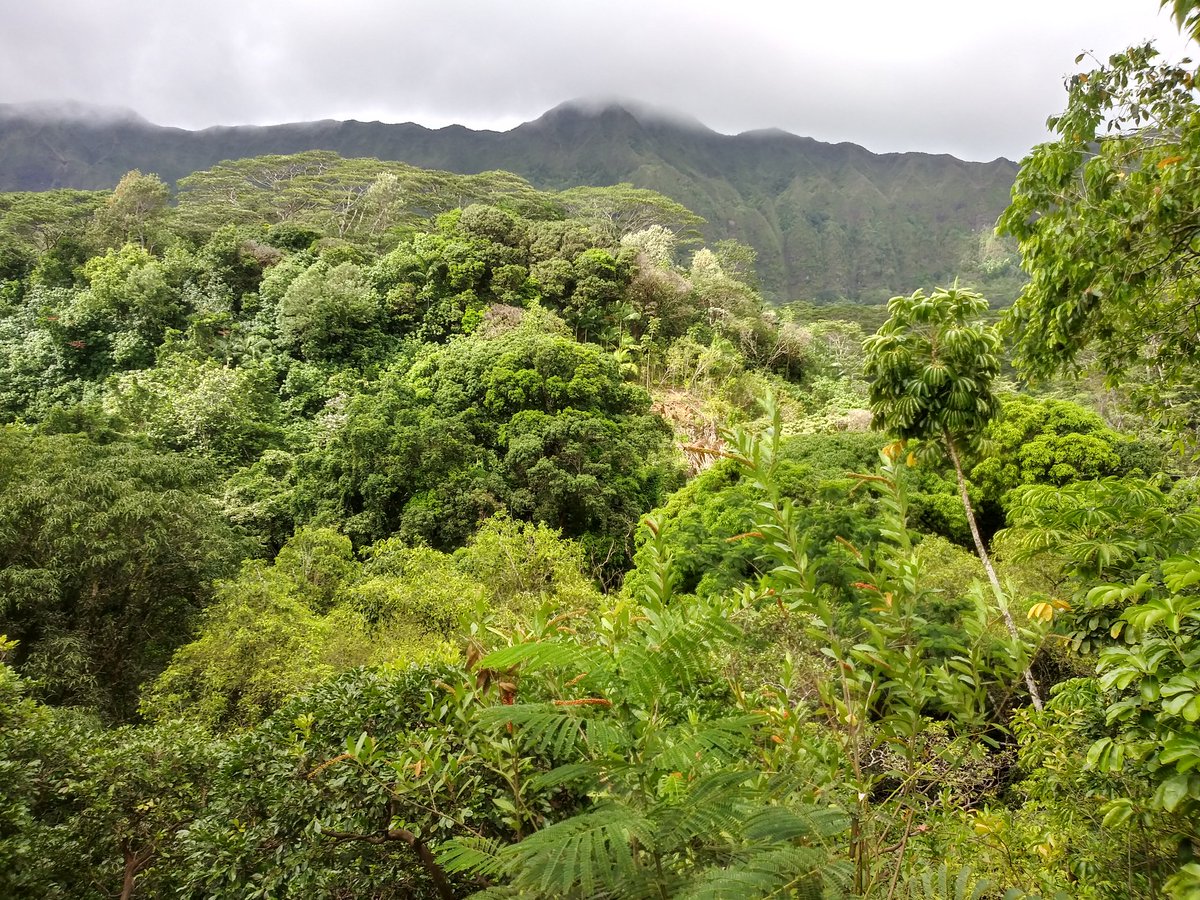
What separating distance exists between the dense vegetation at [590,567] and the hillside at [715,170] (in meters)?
52.0

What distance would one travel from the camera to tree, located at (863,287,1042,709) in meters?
5.60

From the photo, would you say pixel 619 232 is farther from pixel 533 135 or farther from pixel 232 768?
pixel 533 135

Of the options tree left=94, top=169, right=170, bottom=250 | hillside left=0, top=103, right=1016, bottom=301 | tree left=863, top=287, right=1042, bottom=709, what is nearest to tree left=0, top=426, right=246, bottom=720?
tree left=863, top=287, right=1042, bottom=709

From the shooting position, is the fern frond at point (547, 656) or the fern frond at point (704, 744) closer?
the fern frond at point (704, 744)

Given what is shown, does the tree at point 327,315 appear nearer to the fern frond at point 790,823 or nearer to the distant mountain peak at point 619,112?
the fern frond at point 790,823

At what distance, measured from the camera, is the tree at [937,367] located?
5602 mm

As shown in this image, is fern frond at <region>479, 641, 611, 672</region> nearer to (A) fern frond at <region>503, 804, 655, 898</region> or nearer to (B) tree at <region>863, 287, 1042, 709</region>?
(A) fern frond at <region>503, 804, 655, 898</region>

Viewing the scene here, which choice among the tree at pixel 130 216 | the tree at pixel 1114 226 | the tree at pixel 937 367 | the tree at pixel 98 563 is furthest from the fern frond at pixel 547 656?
the tree at pixel 130 216

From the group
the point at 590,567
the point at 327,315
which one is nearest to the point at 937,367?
the point at 590,567

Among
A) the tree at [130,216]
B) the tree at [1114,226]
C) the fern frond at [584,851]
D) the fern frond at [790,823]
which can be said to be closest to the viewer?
the fern frond at [584,851]

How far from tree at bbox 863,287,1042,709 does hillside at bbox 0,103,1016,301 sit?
59997 mm

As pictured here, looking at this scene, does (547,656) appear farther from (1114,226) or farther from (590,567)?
(590,567)

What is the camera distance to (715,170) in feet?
290

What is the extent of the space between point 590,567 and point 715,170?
8853 centimetres
